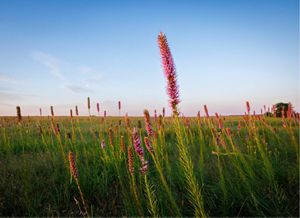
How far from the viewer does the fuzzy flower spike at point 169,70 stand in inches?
64.2

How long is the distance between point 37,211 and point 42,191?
1.51 feet

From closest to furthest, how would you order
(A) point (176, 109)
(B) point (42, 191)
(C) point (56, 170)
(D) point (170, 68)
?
(A) point (176, 109)
(D) point (170, 68)
(B) point (42, 191)
(C) point (56, 170)

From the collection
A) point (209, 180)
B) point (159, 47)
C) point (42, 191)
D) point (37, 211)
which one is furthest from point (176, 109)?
point (42, 191)

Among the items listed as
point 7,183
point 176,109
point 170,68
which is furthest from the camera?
point 7,183

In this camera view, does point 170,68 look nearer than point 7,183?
Yes

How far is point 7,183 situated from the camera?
339 cm

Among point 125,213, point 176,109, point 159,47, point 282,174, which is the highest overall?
point 159,47

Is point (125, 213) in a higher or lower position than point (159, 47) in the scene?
lower

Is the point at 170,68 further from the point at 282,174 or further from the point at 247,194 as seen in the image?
the point at 282,174

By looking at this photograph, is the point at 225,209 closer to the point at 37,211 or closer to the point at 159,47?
the point at 159,47

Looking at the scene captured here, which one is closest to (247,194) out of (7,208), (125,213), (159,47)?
(125,213)

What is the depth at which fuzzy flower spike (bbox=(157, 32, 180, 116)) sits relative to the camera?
5.35 ft

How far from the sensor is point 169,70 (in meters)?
1.70

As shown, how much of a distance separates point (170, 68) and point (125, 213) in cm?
175
